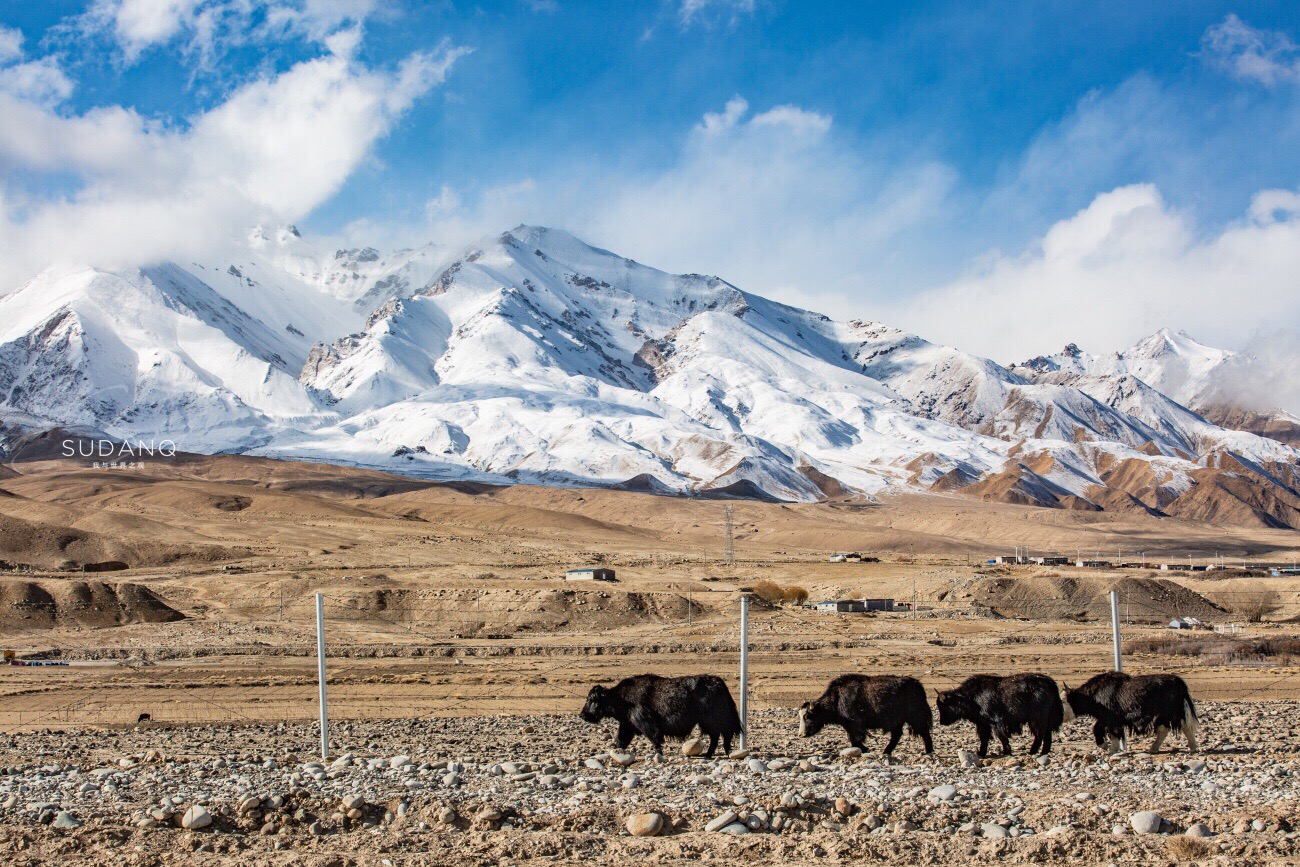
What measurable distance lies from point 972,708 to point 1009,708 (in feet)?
1.51

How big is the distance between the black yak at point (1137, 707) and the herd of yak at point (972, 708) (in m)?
0.01

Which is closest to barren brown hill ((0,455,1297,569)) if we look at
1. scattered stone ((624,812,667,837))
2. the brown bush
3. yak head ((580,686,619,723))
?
the brown bush

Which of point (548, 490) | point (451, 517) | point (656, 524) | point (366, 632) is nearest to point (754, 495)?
point (548, 490)

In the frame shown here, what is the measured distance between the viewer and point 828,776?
13.0 metres

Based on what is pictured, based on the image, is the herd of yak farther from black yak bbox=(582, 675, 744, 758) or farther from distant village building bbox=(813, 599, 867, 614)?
distant village building bbox=(813, 599, 867, 614)

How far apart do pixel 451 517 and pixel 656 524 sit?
24829 mm

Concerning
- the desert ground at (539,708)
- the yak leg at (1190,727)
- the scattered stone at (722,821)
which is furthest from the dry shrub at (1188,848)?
the yak leg at (1190,727)

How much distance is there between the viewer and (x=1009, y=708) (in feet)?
47.8

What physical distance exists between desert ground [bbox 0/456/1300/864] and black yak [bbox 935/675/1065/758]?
0.44m

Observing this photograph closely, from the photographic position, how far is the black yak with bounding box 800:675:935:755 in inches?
570

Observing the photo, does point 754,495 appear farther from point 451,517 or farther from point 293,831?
point 293,831

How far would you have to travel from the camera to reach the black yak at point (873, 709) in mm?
14484

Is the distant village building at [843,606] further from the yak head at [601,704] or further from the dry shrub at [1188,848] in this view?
the dry shrub at [1188,848]

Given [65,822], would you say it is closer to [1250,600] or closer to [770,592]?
[770,592]
